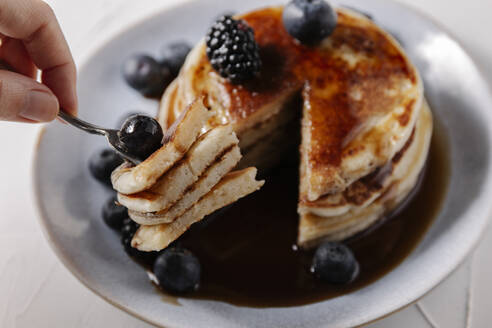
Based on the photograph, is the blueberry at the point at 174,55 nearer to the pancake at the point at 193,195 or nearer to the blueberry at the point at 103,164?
the blueberry at the point at 103,164

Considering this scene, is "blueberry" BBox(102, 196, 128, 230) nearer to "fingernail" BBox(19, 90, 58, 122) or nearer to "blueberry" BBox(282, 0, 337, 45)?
"fingernail" BBox(19, 90, 58, 122)

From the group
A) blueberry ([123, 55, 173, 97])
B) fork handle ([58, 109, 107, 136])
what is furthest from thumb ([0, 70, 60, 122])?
blueberry ([123, 55, 173, 97])

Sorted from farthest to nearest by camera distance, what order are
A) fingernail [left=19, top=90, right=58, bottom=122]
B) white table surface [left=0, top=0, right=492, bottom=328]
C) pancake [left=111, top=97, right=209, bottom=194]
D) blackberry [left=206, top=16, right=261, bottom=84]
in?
blackberry [left=206, top=16, right=261, bottom=84] → white table surface [left=0, top=0, right=492, bottom=328] → fingernail [left=19, top=90, right=58, bottom=122] → pancake [left=111, top=97, right=209, bottom=194]

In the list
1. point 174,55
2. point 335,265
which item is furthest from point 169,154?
point 174,55

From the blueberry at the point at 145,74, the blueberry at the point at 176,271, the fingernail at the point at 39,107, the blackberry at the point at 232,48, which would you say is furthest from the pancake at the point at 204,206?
the blueberry at the point at 145,74

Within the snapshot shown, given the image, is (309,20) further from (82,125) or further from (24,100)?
(24,100)

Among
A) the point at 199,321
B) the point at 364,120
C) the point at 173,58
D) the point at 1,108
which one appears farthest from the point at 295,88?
the point at 1,108

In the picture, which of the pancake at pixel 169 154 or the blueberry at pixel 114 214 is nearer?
the pancake at pixel 169 154
